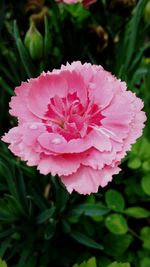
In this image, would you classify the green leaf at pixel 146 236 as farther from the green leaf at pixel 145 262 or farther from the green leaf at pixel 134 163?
the green leaf at pixel 134 163

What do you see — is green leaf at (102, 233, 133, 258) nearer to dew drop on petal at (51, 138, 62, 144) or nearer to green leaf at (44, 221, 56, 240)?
green leaf at (44, 221, 56, 240)

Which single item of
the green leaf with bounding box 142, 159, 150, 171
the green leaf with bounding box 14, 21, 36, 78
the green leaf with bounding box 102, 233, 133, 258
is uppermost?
the green leaf with bounding box 14, 21, 36, 78

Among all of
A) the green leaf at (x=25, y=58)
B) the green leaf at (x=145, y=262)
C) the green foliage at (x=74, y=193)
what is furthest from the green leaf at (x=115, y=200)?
the green leaf at (x=25, y=58)

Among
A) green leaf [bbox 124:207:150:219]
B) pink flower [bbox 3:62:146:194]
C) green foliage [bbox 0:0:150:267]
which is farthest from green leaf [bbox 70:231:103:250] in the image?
pink flower [bbox 3:62:146:194]

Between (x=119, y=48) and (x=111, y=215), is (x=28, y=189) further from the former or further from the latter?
(x=119, y=48)

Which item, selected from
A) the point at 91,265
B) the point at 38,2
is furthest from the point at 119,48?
the point at 91,265

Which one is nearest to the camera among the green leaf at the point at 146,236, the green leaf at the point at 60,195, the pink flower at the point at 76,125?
the pink flower at the point at 76,125

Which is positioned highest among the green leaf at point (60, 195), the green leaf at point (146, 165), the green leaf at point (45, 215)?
the green leaf at point (146, 165)
